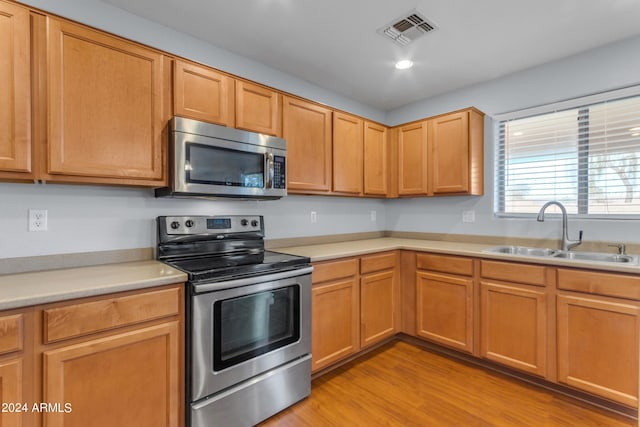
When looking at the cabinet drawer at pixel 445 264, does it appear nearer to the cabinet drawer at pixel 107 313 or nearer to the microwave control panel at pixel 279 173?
the microwave control panel at pixel 279 173

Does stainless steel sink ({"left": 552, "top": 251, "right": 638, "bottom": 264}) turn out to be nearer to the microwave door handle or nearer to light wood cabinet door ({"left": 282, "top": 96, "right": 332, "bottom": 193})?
light wood cabinet door ({"left": 282, "top": 96, "right": 332, "bottom": 193})

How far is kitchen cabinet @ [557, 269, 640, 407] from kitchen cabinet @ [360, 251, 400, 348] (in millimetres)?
1210

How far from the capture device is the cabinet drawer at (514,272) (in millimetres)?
2112

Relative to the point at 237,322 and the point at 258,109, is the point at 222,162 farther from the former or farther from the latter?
the point at 237,322

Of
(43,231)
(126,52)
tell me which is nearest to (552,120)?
(126,52)

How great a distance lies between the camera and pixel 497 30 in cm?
208

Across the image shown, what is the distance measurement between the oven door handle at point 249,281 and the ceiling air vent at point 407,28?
66.8 inches

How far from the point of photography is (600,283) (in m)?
1.88

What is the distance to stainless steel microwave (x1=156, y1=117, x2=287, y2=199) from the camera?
182cm

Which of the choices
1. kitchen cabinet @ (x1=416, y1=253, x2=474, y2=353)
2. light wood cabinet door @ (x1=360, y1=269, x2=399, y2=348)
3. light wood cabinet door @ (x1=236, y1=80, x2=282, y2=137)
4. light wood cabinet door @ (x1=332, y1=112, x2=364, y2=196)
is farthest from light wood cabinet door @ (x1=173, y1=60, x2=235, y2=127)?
kitchen cabinet @ (x1=416, y1=253, x2=474, y2=353)

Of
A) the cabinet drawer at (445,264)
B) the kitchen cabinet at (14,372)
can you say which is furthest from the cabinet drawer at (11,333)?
the cabinet drawer at (445,264)

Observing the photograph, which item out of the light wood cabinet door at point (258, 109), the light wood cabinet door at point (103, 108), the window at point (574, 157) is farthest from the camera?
the window at point (574, 157)

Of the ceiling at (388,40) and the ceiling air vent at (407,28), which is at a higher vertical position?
the ceiling at (388,40)

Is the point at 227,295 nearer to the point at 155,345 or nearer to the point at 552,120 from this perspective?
the point at 155,345
